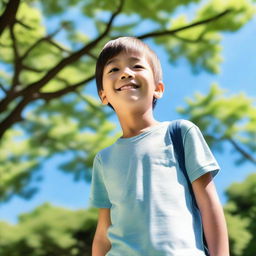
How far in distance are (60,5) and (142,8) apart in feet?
4.90

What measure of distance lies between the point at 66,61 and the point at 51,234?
9.58 ft

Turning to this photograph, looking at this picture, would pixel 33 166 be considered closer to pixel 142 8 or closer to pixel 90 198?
pixel 142 8

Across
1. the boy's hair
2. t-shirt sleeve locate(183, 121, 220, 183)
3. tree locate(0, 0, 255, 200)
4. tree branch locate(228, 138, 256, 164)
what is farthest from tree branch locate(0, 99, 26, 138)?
tree branch locate(228, 138, 256, 164)

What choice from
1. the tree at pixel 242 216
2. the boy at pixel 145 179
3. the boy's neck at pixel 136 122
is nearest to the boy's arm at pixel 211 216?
the boy at pixel 145 179

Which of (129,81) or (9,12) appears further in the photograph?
(9,12)

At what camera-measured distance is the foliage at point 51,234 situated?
261 inches

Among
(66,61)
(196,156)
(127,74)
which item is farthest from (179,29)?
(196,156)

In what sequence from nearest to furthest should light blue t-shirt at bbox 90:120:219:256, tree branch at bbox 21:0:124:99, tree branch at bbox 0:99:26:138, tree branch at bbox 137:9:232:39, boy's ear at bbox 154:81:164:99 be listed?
light blue t-shirt at bbox 90:120:219:256 → boy's ear at bbox 154:81:164:99 → tree branch at bbox 21:0:124:99 → tree branch at bbox 137:9:232:39 → tree branch at bbox 0:99:26:138

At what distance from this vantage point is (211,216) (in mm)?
969

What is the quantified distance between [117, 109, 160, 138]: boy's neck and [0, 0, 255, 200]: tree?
10.4ft

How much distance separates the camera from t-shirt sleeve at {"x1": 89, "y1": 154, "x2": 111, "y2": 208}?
3.77 feet

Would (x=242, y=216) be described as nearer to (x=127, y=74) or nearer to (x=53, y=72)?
(x=53, y=72)

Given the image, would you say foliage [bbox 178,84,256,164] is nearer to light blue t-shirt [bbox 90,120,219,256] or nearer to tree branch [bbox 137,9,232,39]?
tree branch [bbox 137,9,232,39]

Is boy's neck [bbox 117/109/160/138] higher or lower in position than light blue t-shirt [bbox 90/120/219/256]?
higher
